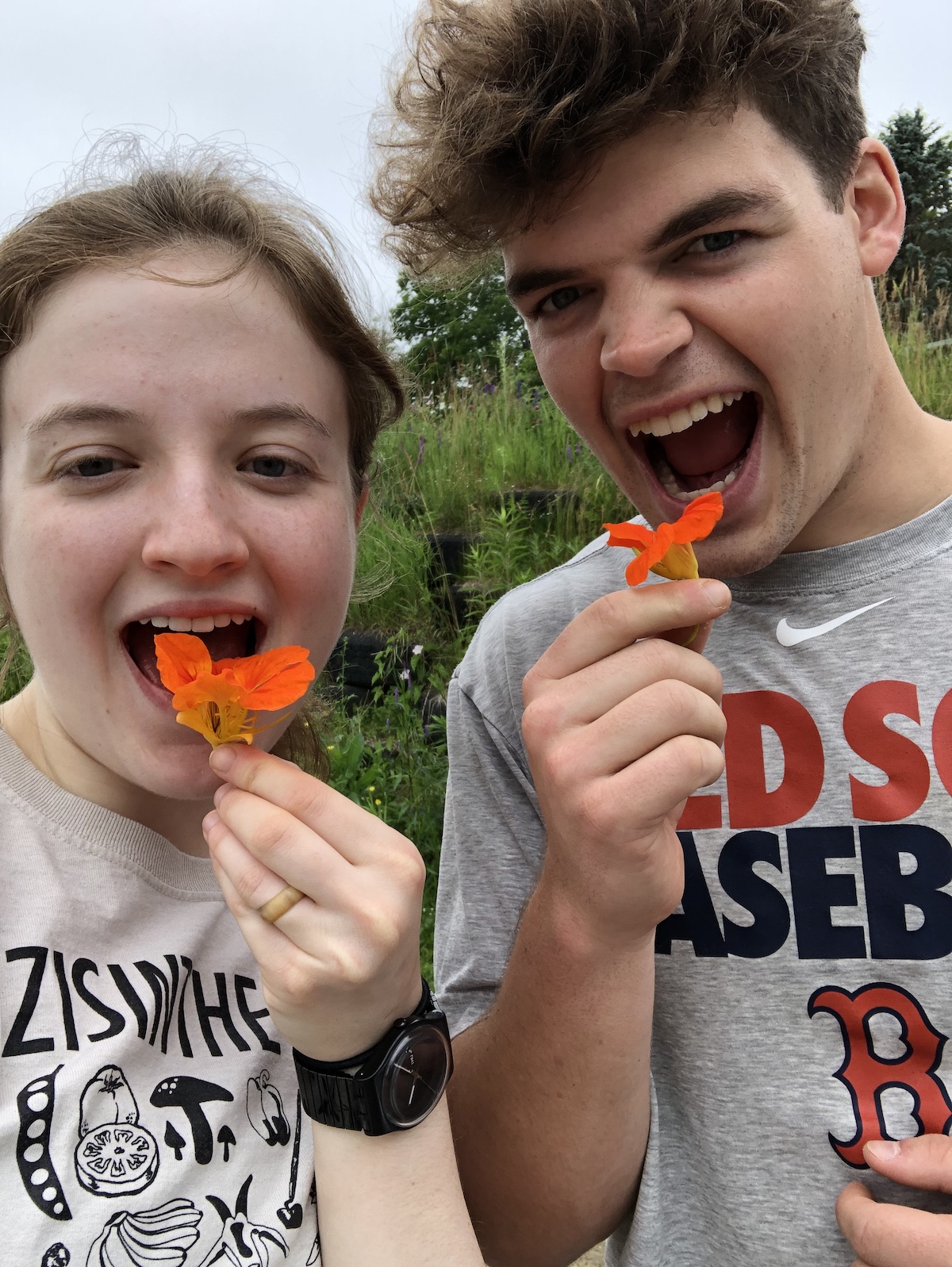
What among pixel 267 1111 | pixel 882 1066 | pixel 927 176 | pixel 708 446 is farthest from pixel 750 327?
pixel 927 176

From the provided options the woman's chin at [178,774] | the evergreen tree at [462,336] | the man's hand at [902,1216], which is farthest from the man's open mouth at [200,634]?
the evergreen tree at [462,336]

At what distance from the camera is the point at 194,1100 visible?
1.20 meters

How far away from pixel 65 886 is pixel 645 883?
0.83 m

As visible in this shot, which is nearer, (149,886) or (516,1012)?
(149,886)

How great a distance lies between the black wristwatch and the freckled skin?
95cm

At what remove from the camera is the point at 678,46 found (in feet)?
4.52

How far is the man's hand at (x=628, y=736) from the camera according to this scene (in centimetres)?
118

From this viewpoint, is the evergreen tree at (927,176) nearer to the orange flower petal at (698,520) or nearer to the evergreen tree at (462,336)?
the evergreen tree at (462,336)

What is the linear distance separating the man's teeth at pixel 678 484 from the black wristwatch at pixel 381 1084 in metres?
1.00

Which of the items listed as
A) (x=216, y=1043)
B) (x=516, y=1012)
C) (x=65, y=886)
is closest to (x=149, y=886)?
(x=65, y=886)

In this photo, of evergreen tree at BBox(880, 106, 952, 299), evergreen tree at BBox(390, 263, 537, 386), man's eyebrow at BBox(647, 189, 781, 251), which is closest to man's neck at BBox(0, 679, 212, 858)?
man's eyebrow at BBox(647, 189, 781, 251)

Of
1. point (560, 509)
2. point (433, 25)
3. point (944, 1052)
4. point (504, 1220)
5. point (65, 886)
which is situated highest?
point (560, 509)

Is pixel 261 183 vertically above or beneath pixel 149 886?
above

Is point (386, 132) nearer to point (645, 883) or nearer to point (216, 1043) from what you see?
point (645, 883)
